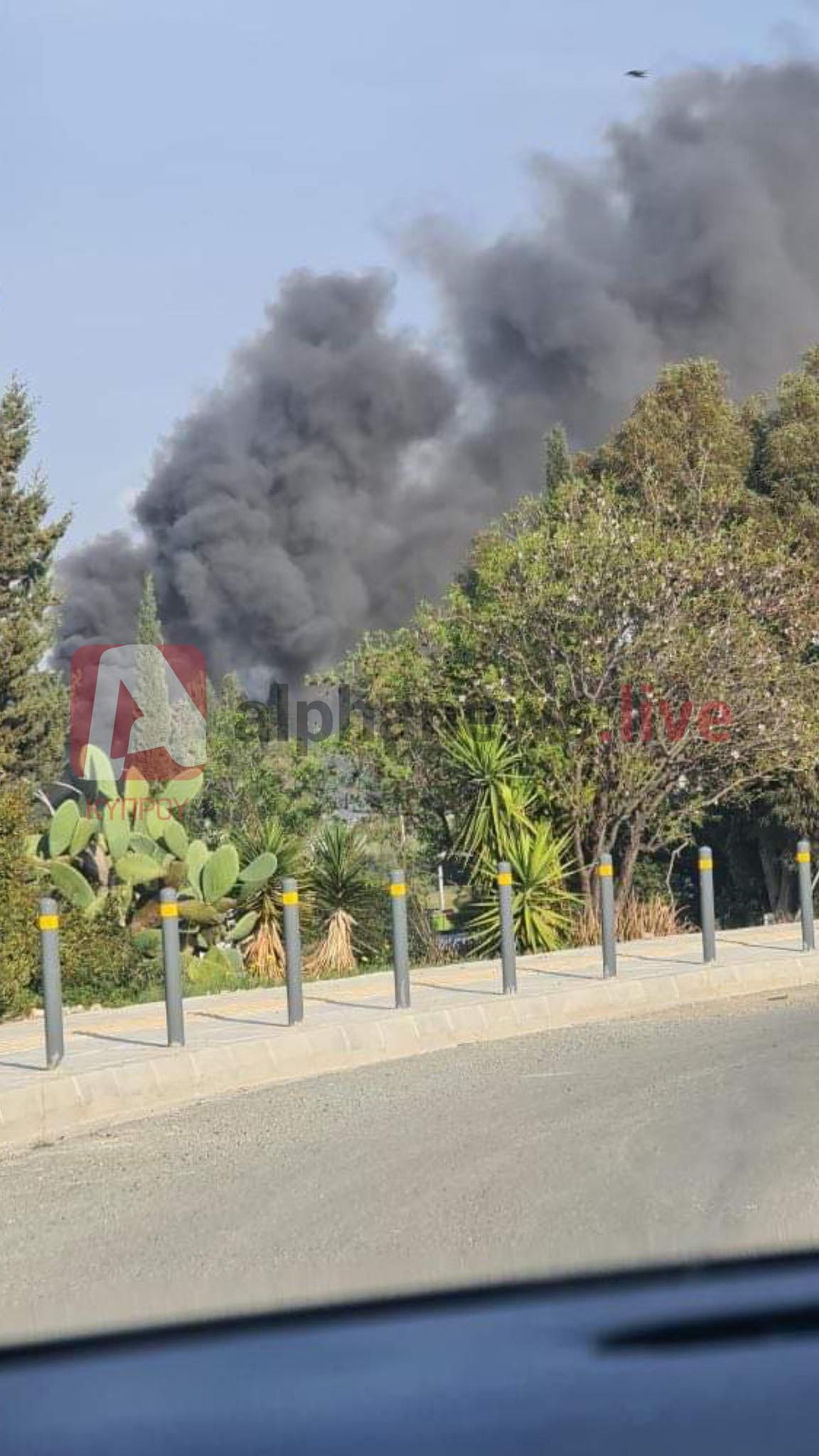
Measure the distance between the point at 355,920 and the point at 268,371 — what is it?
47.8m

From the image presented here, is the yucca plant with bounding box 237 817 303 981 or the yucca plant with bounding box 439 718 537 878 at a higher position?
the yucca plant with bounding box 439 718 537 878

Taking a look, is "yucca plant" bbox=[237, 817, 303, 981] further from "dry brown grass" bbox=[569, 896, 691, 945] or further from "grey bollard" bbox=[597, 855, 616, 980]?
"grey bollard" bbox=[597, 855, 616, 980]

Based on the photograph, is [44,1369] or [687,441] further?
[687,441]

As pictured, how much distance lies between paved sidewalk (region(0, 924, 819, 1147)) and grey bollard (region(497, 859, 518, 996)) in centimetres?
14

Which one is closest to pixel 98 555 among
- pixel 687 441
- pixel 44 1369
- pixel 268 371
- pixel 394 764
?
pixel 268 371

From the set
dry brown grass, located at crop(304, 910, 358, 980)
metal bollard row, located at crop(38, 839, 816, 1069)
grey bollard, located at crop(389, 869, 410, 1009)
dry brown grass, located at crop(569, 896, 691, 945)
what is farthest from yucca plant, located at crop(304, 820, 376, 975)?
grey bollard, located at crop(389, 869, 410, 1009)

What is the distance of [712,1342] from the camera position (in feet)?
6.33

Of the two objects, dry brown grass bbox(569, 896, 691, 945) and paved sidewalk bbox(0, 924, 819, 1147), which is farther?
dry brown grass bbox(569, 896, 691, 945)

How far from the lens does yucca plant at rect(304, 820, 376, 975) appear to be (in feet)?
63.9

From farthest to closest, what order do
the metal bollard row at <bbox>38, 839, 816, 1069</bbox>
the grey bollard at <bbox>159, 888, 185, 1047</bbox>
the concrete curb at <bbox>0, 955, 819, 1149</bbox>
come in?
the grey bollard at <bbox>159, 888, 185, 1047</bbox> < the metal bollard row at <bbox>38, 839, 816, 1069</bbox> < the concrete curb at <bbox>0, 955, 819, 1149</bbox>

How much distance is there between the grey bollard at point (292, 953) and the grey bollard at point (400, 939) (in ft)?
2.93

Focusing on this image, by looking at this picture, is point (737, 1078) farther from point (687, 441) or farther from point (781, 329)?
point (781, 329)

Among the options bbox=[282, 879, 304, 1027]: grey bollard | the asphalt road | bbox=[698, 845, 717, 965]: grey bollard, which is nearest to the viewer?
the asphalt road

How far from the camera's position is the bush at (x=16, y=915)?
14727 mm
